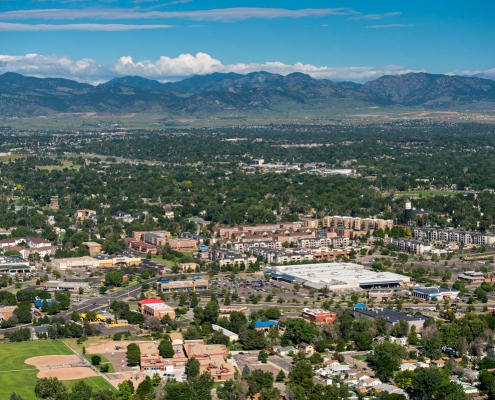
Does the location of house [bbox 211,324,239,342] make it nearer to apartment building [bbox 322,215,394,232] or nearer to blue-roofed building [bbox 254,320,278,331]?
blue-roofed building [bbox 254,320,278,331]

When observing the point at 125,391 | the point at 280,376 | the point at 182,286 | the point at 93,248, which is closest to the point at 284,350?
the point at 280,376

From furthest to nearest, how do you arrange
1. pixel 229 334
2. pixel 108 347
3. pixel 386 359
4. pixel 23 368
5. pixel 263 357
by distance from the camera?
pixel 229 334 < pixel 108 347 < pixel 263 357 < pixel 23 368 < pixel 386 359

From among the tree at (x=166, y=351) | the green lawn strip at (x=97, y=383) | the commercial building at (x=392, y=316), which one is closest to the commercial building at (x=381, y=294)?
the commercial building at (x=392, y=316)

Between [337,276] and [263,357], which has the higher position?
[263,357]

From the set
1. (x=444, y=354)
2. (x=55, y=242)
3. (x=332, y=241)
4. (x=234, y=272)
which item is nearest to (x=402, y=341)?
(x=444, y=354)

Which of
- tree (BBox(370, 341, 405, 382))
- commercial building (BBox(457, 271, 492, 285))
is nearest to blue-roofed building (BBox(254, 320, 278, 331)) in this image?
tree (BBox(370, 341, 405, 382))

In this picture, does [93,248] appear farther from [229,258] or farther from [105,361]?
[105,361]
